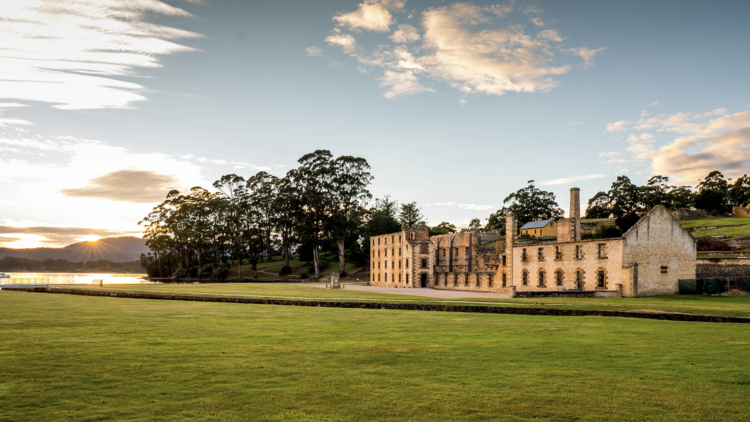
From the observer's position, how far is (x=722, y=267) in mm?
43094

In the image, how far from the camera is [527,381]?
884cm

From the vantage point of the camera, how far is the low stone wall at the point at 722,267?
41844 mm

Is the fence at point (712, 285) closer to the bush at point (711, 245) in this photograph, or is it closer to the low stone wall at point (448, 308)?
the bush at point (711, 245)

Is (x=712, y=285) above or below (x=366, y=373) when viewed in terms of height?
below

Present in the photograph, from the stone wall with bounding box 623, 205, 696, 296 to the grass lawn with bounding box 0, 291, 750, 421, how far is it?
2535cm

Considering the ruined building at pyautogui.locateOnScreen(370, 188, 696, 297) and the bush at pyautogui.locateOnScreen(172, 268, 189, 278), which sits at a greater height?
the ruined building at pyautogui.locateOnScreen(370, 188, 696, 297)

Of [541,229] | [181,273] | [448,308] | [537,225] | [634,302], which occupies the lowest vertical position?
[181,273]

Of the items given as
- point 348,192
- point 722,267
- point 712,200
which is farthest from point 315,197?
point 712,200

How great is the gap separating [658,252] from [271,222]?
65.9 meters

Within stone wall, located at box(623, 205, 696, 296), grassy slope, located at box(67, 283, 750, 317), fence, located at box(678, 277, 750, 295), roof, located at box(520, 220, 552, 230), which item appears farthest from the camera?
roof, located at box(520, 220, 552, 230)

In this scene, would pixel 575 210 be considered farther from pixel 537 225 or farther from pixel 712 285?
pixel 537 225

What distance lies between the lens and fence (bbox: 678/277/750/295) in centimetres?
3816

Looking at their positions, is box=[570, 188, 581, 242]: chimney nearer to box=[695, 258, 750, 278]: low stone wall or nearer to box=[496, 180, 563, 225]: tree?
box=[695, 258, 750, 278]: low stone wall

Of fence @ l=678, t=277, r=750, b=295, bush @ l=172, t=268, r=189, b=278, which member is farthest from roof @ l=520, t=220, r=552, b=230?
bush @ l=172, t=268, r=189, b=278
